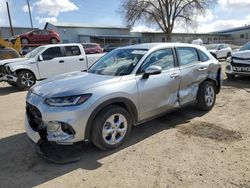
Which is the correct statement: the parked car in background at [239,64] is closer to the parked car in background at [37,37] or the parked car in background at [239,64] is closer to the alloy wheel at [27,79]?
the alloy wheel at [27,79]

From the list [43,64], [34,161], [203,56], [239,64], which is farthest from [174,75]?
[43,64]

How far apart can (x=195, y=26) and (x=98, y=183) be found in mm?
42407

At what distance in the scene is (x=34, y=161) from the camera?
3867 millimetres

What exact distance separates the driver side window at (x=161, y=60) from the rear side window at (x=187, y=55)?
0.93 feet

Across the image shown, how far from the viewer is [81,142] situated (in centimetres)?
381

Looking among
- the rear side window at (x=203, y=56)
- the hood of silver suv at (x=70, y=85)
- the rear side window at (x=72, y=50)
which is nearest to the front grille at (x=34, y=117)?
the hood of silver suv at (x=70, y=85)

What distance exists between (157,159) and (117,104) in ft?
3.47

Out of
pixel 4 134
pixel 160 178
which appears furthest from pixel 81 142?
A: pixel 4 134

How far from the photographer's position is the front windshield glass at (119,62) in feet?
14.7

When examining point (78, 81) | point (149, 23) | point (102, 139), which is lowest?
point (102, 139)

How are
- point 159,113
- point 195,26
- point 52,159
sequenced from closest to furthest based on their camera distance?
point 52,159, point 159,113, point 195,26

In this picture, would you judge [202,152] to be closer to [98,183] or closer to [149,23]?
[98,183]

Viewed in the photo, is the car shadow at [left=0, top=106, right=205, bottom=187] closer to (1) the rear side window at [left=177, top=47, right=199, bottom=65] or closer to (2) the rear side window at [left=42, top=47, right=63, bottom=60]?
(1) the rear side window at [left=177, top=47, right=199, bottom=65]

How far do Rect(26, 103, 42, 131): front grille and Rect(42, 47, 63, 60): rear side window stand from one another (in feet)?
22.5
